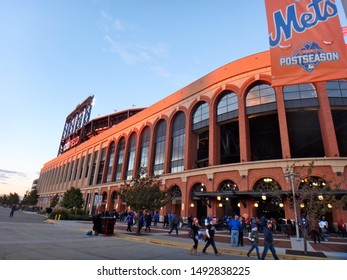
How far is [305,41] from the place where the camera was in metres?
7.62

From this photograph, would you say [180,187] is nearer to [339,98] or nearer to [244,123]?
[244,123]

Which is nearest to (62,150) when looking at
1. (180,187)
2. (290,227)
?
(180,187)

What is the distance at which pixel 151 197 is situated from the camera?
19609 millimetres

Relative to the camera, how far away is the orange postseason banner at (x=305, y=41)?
7207 mm

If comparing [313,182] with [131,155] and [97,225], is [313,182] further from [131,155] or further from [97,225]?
[131,155]

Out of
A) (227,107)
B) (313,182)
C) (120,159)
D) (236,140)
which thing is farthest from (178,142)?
(313,182)

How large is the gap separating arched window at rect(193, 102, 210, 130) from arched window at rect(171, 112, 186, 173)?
238cm

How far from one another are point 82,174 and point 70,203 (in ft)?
71.9

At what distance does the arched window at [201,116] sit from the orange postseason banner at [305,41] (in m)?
22.9

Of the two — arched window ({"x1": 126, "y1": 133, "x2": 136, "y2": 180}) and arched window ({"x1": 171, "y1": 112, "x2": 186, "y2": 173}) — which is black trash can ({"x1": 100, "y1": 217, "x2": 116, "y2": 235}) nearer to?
arched window ({"x1": 171, "y1": 112, "x2": 186, "y2": 173})

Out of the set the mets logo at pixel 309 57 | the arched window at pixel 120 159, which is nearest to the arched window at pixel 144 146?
the arched window at pixel 120 159

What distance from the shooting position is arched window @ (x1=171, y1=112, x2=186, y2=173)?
33.6 m

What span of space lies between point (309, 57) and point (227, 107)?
22.0 metres

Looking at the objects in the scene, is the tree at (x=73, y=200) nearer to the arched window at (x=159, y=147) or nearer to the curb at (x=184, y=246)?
the arched window at (x=159, y=147)
